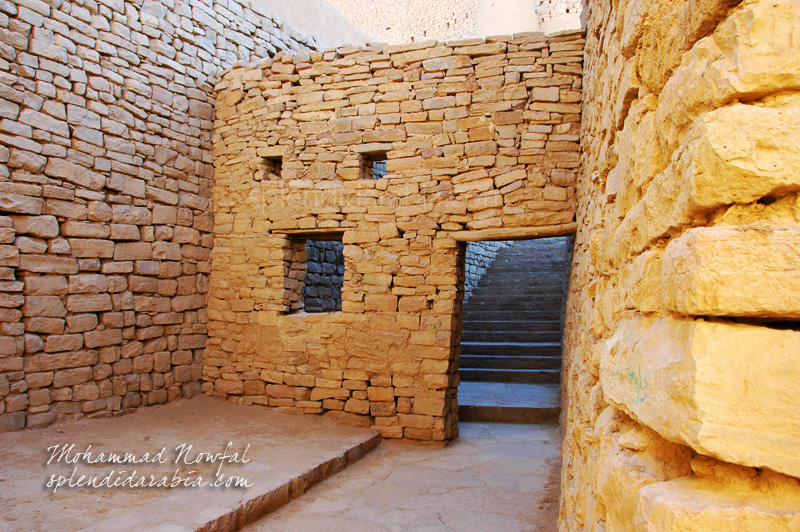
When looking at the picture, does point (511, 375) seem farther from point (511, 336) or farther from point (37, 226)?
point (37, 226)

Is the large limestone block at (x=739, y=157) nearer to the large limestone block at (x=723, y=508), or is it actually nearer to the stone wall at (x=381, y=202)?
the large limestone block at (x=723, y=508)

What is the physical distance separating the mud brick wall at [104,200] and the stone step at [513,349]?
13.0ft

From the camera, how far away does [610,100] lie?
2064 mm

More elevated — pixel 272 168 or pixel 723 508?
Result: pixel 272 168

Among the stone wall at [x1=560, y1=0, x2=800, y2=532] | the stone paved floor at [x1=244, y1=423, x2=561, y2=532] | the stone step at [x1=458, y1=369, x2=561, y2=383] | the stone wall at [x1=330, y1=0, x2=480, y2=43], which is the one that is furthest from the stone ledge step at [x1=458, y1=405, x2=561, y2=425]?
the stone wall at [x1=330, y1=0, x2=480, y2=43]

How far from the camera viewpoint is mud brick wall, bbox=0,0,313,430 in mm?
4676

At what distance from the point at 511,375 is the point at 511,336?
0.95m

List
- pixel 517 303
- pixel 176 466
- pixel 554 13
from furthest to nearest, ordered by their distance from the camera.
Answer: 1. pixel 554 13
2. pixel 517 303
3. pixel 176 466

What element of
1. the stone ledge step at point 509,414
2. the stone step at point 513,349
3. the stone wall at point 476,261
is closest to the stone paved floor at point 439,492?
the stone ledge step at point 509,414

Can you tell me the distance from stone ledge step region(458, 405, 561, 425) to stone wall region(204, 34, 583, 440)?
0.95 m

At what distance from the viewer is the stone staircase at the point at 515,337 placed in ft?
21.1

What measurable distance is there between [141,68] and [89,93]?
68 cm

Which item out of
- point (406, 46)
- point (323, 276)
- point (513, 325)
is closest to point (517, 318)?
point (513, 325)

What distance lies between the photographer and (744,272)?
765 mm
